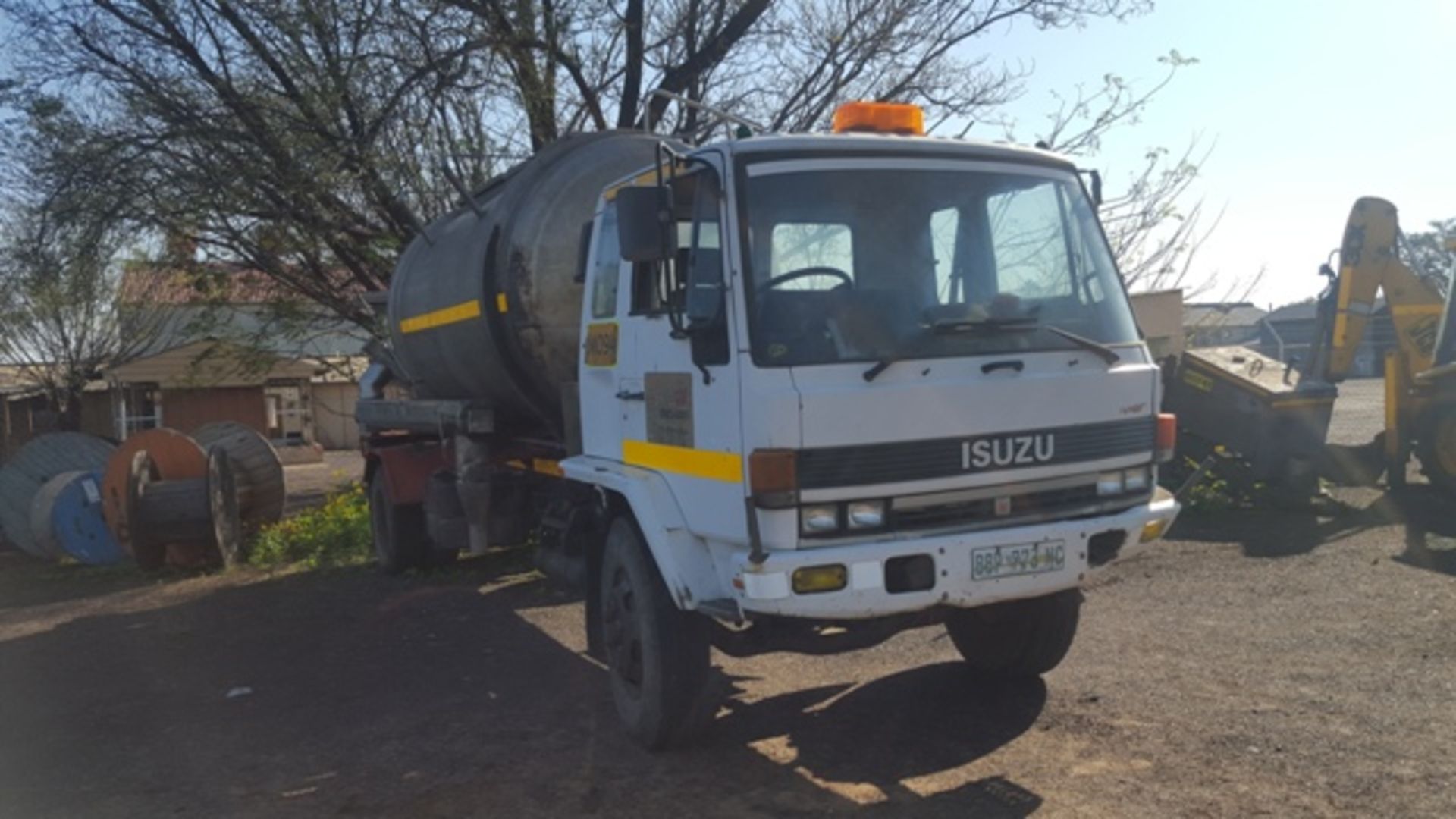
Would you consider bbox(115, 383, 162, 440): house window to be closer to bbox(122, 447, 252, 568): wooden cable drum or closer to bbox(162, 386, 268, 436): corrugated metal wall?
bbox(162, 386, 268, 436): corrugated metal wall

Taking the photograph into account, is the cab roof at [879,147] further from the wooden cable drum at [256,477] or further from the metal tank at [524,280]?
the wooden cable drum at [256,477]

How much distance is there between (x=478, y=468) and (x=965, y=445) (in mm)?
5076

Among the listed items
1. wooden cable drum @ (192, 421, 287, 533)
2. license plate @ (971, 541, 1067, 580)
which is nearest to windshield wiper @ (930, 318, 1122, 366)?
license plate @ (971, 541, 1067, 580)

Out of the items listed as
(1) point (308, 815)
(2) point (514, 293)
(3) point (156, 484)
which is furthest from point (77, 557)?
(1) point (308, 815)

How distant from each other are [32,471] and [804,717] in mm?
12795

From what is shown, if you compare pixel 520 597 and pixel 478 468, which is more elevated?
pixel 478 468

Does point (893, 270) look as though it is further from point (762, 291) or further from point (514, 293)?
point (514, 293)

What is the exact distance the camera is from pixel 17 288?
1695 cm

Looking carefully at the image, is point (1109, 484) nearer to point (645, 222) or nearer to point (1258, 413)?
point (645, 222)

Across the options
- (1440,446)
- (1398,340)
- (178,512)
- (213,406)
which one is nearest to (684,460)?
(178,512)

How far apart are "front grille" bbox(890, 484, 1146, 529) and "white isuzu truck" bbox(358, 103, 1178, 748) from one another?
11 millimetres

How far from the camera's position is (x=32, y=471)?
15578mm

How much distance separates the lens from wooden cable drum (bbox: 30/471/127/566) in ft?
45.1

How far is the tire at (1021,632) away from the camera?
6.37 meters
